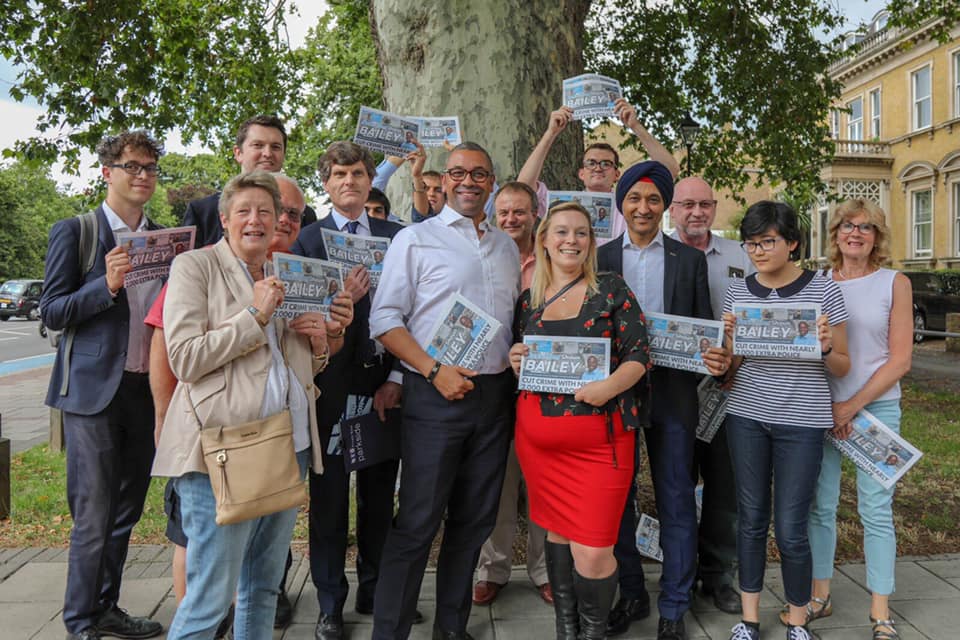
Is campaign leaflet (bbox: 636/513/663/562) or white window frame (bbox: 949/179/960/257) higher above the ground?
white window frame (bbox: 949/179/960/257)

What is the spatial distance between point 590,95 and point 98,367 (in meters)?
3.00

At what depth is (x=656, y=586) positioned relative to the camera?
4.23 m

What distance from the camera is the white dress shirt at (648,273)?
3674 mm

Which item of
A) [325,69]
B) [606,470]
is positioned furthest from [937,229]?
[606,470]

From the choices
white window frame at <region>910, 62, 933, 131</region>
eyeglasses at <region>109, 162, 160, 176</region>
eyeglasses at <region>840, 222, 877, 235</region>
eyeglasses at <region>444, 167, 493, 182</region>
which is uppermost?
white window frame at <region>910, 62, 933, 131</region>

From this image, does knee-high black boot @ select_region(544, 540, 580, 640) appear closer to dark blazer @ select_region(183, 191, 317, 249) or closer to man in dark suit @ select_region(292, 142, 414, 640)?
man in dark suit @ select_region(292, 142, 414, 640)

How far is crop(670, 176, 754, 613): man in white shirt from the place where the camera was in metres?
3.99

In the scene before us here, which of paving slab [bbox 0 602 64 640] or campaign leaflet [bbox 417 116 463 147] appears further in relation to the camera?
campaign leaflet [bbox 417 116 463 147]

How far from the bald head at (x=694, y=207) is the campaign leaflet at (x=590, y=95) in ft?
2.08

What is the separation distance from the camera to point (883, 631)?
357 cm

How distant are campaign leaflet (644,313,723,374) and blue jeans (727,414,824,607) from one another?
0.42 metres

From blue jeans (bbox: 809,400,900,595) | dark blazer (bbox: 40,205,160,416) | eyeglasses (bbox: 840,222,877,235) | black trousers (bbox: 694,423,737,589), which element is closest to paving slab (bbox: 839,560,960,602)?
blue jeans (bbox: 809,400,900,595)

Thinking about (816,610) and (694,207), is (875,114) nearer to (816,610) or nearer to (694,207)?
(694,207)

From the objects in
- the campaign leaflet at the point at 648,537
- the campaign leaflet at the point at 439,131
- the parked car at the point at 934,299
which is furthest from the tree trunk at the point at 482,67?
the parked car at the point at 934,299
